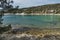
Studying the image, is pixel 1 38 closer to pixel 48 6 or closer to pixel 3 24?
pixel 3 24

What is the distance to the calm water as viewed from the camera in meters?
3.59

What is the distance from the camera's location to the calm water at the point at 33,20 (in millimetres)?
3586

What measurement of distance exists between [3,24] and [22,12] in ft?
1.77

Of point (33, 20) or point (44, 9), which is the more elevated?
point (44, 9)

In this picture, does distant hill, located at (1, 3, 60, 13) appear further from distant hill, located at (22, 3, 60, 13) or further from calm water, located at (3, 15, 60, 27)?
calm water, located at (3, 15, 60, 27)

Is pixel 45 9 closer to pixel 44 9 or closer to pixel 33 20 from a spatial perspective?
pixel 44 9

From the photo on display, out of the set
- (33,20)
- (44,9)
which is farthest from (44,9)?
(33,20)

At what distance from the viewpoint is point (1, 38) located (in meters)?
3.47

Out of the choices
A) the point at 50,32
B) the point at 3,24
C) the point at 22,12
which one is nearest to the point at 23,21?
the point at 22,12

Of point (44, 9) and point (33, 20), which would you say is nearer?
point (33, 20)

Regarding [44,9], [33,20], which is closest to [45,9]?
[44,9]

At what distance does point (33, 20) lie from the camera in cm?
364

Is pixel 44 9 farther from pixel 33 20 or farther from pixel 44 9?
pixel 33 20

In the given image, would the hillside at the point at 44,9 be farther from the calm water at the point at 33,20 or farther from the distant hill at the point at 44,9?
the calm water at the point at 33,20
